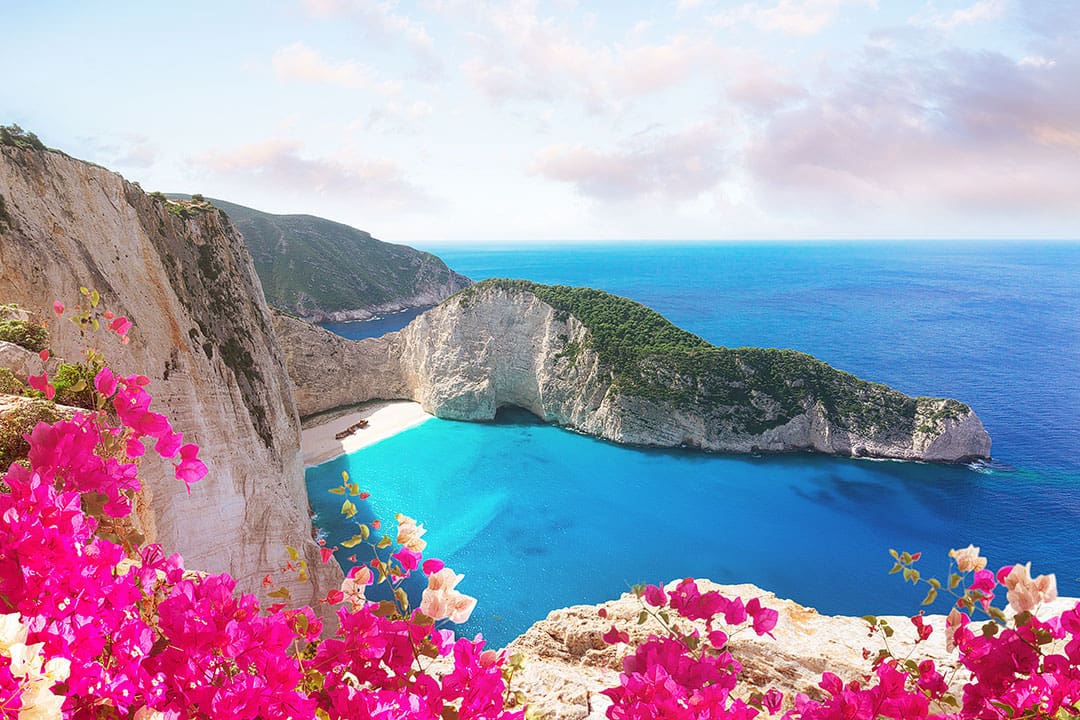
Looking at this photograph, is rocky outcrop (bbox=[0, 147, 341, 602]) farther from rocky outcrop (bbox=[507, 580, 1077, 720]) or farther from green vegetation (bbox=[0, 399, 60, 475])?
Answer: rocky outcrop (bbox=[507, 580, 1077, 720])

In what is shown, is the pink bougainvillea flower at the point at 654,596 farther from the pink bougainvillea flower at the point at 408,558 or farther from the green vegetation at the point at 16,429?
the green vegetation at the point at 16,429

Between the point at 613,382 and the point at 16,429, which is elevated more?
the point at 16,429

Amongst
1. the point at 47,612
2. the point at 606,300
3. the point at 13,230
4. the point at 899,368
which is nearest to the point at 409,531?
the point at 47,612

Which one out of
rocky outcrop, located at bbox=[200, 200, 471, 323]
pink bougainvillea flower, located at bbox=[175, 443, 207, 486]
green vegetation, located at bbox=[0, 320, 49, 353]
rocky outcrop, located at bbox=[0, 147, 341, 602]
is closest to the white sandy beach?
rocky outcrop, located at bbox=[0, 147, 341, 602]

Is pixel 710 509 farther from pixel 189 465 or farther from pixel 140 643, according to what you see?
pixel 140 643

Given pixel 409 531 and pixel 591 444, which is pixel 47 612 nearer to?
pixel 409 531

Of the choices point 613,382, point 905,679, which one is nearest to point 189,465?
point 905,679

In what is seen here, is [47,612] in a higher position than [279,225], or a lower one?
lower
